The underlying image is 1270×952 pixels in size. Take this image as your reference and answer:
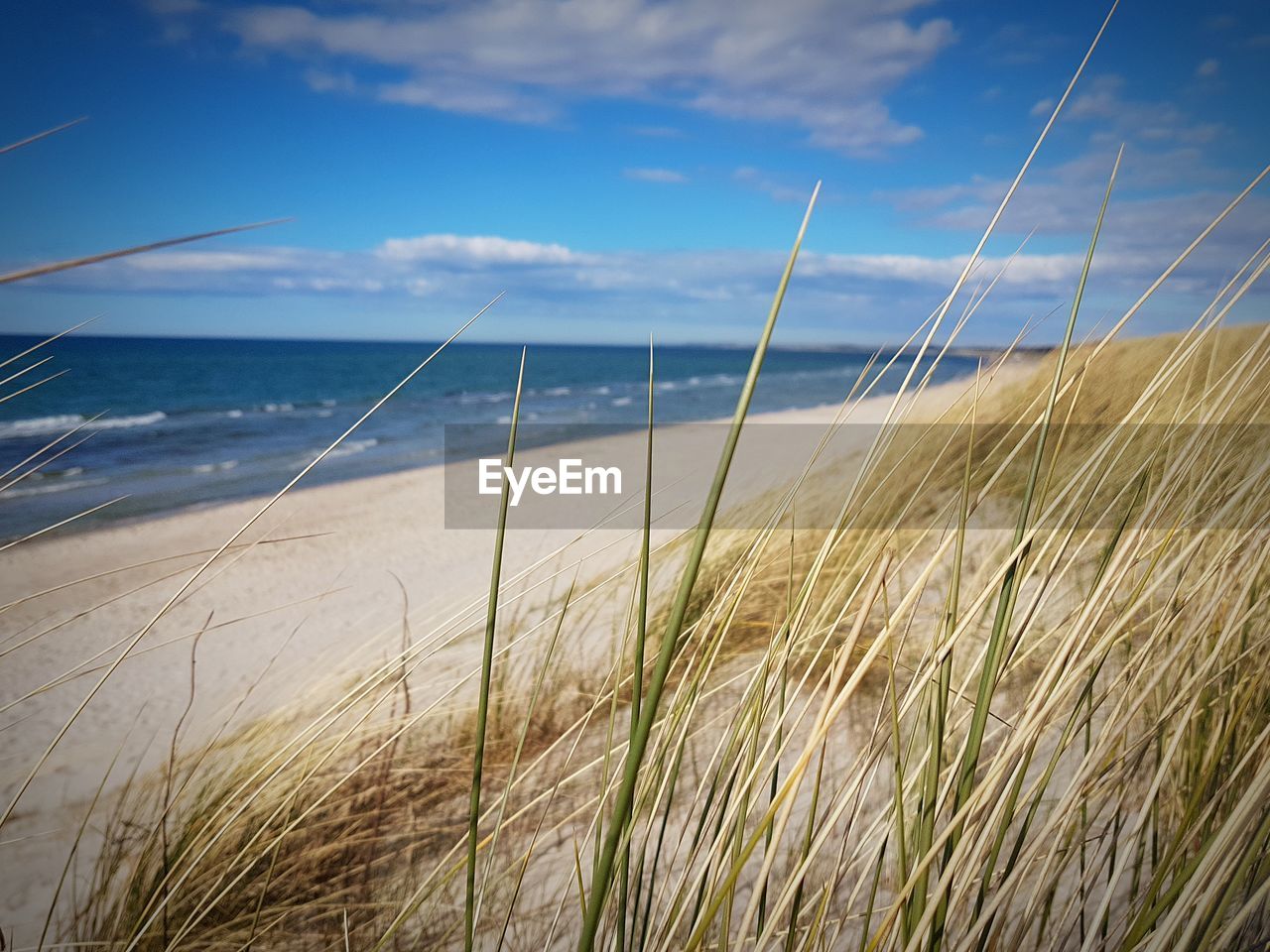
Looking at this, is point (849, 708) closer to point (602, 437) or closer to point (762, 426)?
point (762, 426)

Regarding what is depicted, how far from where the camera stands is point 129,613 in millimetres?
4816

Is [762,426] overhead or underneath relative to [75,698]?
overhead

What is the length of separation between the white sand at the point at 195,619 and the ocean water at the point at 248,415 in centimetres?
79

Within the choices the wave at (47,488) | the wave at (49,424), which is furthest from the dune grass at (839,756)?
the wave at (49,424)

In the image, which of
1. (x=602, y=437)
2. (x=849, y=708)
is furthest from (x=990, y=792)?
(x=602, y=437)

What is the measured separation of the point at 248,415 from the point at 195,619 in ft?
49.5

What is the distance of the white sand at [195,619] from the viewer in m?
1.95

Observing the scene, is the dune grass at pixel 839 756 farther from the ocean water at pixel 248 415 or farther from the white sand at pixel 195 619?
the ocean water at pixel 248 415

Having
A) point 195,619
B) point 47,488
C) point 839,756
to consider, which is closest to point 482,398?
point 47,488

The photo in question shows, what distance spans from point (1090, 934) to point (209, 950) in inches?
52.8

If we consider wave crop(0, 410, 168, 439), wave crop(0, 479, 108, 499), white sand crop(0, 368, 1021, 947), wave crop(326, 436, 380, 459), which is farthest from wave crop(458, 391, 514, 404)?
white sand crop(0, 368, 1021, 947)

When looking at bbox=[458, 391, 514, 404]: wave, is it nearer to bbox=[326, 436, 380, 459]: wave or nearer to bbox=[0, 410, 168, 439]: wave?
bbox=[326, 436, 380, 459]: wave

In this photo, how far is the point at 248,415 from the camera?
1769cm

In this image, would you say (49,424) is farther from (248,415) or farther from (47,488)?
(47,488)
